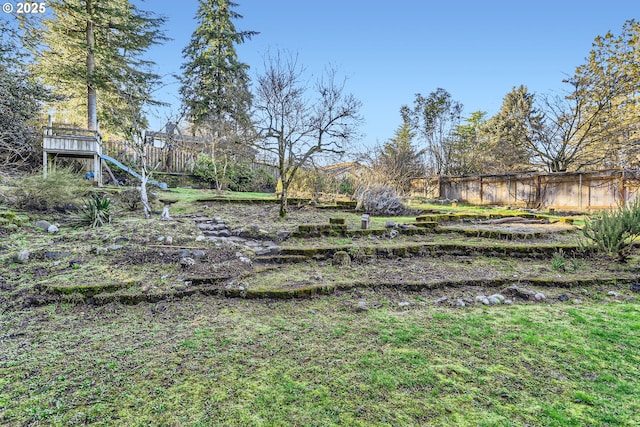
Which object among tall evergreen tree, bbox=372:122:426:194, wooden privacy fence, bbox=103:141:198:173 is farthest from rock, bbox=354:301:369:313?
wooden privacy fence, bbox=103:141:198:173

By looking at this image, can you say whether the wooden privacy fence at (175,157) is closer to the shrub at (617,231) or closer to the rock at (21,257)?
the rock at (21,257)

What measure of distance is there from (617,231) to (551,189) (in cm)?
1025

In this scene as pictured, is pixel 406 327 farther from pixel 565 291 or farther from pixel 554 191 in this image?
pixel 554 191

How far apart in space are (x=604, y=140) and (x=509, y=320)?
16195 mm

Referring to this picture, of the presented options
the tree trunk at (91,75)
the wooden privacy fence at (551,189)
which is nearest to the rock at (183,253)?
the wooden privacy fence at (551,189)

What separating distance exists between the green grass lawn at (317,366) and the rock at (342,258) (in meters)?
1.54

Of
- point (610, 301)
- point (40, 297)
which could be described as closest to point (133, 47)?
point (40, 297)

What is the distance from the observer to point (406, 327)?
2693mm

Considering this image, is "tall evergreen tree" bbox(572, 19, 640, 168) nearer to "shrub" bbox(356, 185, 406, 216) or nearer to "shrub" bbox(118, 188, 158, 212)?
"shrub" bbox(356, 185, 406, 216)

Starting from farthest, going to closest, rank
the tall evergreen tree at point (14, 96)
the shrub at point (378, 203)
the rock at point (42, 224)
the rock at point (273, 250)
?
the shrub at point (378, 203), the tall evergreen tree at point (14, 96), the rock at point (42, 224), the rock at point (273, 250)

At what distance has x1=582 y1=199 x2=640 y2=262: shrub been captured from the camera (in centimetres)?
464

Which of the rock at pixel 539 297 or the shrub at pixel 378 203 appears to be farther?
the shrub at pixel 378 203

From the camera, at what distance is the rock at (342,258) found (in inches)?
184

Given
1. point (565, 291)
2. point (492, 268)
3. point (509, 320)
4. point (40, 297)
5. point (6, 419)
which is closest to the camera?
point (6, 419)
